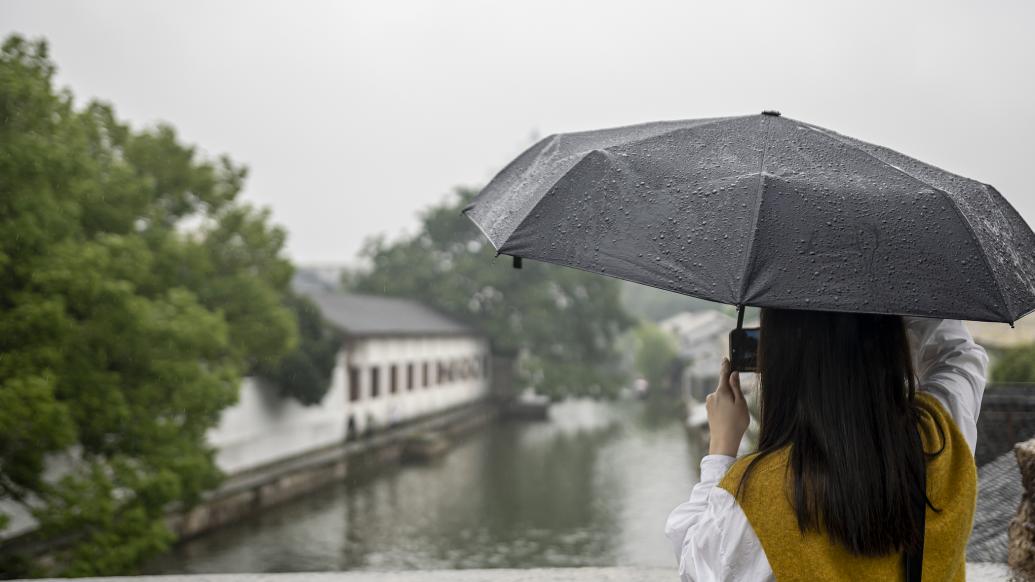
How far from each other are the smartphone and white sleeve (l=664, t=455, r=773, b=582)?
7.5 inches

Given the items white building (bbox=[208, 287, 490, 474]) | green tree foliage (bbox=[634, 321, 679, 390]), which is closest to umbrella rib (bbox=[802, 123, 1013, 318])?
white building (bbox=[208, 287, 490, 474])

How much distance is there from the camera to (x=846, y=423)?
1225 millimetres

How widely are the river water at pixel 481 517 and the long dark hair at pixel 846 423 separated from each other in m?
8.17

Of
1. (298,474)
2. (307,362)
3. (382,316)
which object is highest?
(382,316)

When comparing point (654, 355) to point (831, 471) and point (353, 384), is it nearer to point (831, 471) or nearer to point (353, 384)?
point (353, 384)

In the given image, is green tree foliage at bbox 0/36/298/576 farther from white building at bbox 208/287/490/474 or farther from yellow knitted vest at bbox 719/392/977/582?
yellow knitted vest at bbox 719/392/977/582

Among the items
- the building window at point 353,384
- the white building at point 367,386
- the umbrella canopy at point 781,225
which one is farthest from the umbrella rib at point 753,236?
the building window at point 353,384

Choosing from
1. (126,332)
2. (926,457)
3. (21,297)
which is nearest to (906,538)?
(926,457)

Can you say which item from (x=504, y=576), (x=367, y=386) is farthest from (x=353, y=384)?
(x=504, y=576)

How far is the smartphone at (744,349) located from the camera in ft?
4.59

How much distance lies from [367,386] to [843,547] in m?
21.2

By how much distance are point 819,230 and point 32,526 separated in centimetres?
1066

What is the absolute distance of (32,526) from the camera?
979cm

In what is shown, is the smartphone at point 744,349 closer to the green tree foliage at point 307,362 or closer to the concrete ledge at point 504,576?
the concrete ledge at point 504,576
